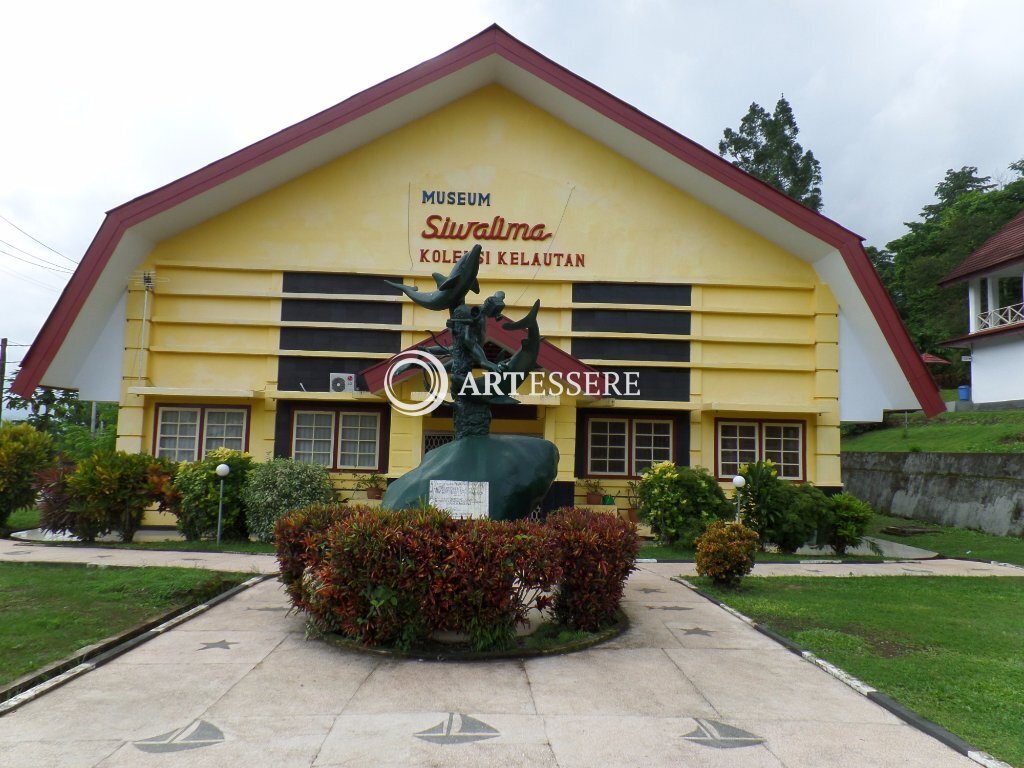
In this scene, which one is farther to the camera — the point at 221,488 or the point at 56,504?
the point at 221,488

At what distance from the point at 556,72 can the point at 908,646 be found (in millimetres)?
13241

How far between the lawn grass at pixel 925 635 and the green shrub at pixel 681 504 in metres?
3.53

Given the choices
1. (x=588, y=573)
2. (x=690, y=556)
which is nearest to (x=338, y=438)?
(x=690, y=556)

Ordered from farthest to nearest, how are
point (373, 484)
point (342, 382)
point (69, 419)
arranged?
point (69, 419), point (342, 382), point (373, 484)

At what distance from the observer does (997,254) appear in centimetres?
2930

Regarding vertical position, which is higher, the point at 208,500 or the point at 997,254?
the point at 997,254

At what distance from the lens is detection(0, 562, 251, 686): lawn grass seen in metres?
6.86

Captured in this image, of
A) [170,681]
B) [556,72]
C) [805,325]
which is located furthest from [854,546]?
[170,681]

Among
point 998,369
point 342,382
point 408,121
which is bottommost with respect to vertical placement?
point 342,382

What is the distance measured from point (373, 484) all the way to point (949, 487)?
16.1 meters

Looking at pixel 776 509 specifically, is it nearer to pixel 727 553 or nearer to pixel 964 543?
pixel 727 553

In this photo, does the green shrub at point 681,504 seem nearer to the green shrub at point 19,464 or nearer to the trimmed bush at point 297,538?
the trimmed bush at point 297,538

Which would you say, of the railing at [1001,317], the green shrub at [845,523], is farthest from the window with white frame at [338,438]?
the railing at [1001,317]

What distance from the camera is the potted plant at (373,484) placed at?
646 inches
